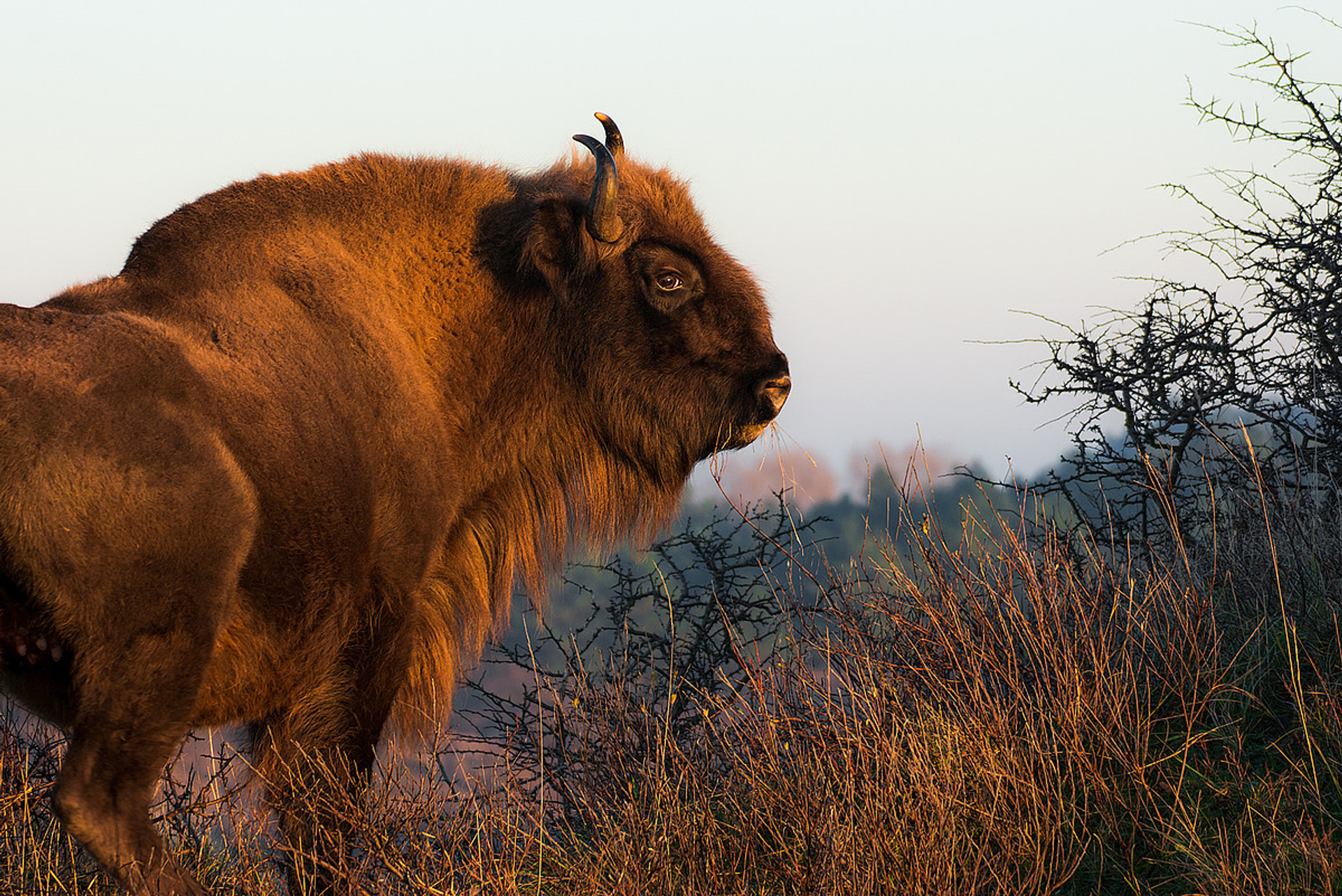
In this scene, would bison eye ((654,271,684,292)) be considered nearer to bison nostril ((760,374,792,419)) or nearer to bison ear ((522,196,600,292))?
bison ear ((522,196,600,292))

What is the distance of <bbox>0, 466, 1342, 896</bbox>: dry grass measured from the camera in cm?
363

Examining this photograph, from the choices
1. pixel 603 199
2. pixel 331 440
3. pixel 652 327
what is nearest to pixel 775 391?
pixel 652 327

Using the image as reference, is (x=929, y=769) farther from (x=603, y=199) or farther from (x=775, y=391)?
(x=603, y=199)

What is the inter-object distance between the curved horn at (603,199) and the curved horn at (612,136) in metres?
0.13

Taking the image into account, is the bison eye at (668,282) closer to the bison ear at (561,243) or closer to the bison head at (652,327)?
the bison head at (652,327)

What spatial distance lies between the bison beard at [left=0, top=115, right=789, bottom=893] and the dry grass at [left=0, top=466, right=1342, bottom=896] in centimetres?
48

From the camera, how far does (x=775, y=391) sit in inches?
192

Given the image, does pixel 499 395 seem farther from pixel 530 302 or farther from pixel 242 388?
pixel 242 388

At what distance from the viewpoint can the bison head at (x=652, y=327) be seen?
4777 mm

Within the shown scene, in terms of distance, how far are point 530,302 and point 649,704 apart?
5.96 feet

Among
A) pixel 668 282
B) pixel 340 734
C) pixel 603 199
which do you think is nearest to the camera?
pixel 340 734

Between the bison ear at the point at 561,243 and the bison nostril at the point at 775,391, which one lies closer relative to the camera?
the bison ear at the point at 561,243

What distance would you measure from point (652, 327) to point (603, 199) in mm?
551

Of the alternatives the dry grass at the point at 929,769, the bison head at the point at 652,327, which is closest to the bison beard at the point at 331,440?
the bison head at the point at 652,327
